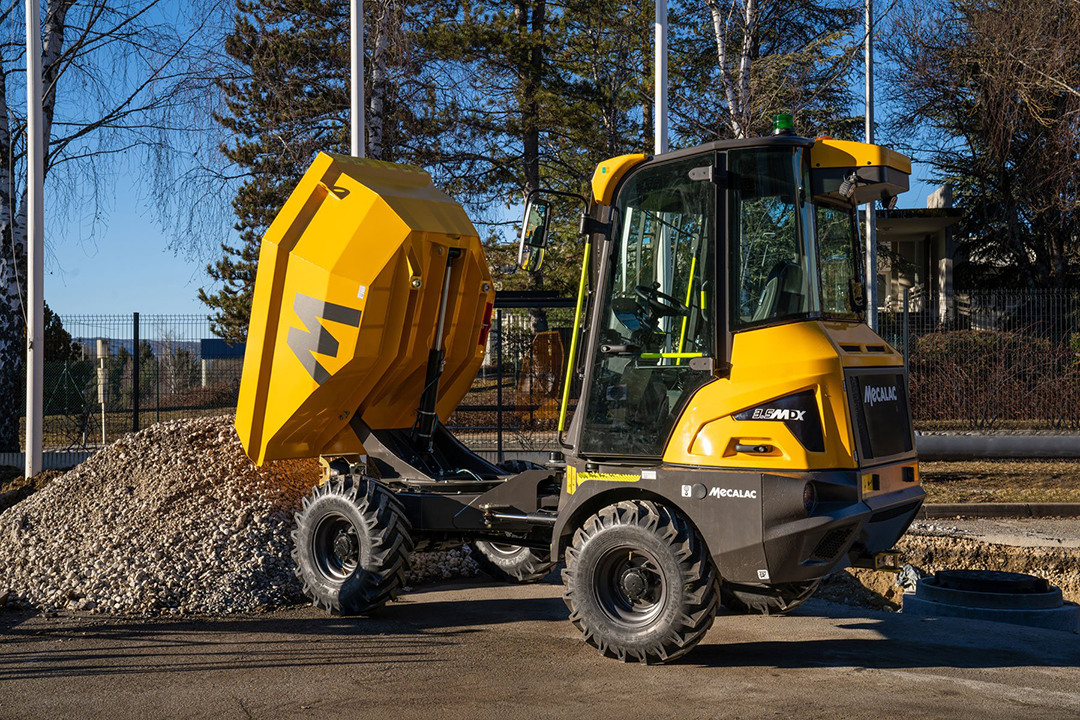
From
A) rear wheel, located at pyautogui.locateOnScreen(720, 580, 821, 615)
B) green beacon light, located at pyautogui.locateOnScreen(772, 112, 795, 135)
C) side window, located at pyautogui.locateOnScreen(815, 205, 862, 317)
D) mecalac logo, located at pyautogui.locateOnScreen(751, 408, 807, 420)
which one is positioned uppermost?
green beacon light, located at pyautogui.locateOnScreen(772, 112, 795, 135)

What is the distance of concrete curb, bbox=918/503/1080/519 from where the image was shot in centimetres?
1271

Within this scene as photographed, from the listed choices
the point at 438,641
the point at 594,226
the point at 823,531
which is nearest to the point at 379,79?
the point at 594,226

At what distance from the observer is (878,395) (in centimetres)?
612

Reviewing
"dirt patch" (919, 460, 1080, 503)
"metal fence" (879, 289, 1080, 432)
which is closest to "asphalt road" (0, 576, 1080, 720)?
"dirt patch" (919, 460, 1080, 503)

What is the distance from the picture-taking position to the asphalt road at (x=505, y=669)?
5398 mm

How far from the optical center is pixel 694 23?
88.1 ft

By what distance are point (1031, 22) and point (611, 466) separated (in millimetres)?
19779

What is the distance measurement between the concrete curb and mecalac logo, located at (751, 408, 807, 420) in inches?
311

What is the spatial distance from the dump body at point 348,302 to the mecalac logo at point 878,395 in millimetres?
3422

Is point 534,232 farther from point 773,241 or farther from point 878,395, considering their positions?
point 878,395

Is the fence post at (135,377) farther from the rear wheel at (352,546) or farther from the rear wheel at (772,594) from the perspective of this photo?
the rear wheel at (772,594)

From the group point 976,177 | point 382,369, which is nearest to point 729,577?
point 382,369

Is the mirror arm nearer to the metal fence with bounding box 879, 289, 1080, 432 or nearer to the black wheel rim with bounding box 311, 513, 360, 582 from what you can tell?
the black wheel rim with bounding box 311, 513, 360, 582

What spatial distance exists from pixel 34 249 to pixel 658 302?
32.4 feet
